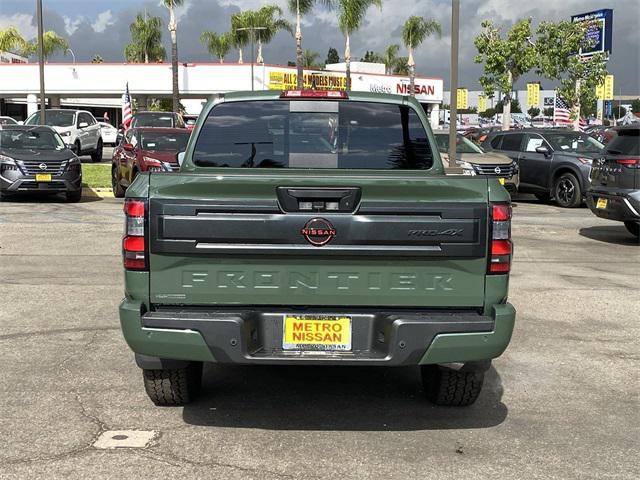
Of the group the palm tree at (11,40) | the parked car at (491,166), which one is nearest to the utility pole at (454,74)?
the parked car at (491,166)

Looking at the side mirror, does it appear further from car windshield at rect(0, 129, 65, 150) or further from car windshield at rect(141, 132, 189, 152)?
car windshield at rect(0, 129, 65, 150)

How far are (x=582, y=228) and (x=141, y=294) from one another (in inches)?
458

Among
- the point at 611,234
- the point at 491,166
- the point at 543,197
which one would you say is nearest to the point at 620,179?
the point at 611,234

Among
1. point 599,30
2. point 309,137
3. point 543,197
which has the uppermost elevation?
point 599,30

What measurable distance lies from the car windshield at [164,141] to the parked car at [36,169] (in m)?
1.54

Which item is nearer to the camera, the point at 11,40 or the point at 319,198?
the point at 319,198

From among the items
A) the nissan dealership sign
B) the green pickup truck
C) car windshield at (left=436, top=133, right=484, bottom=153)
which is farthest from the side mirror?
the nissan dealership sign

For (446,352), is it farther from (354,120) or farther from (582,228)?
(582,228)

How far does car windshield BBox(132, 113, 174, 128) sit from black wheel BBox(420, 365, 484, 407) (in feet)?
70.6

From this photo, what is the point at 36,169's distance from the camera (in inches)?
639

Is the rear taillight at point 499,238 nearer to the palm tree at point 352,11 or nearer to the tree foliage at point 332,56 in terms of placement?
the palm tree at point 352,11

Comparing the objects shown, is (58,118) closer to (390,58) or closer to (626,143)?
Result: (626,143)

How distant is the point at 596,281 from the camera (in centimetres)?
938

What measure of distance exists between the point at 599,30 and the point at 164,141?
2892cm
